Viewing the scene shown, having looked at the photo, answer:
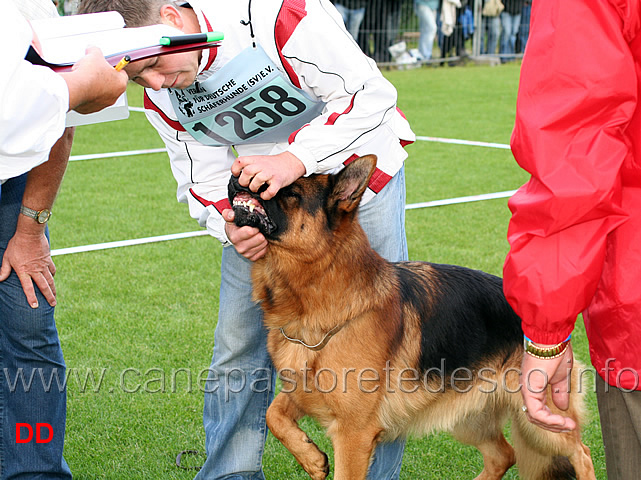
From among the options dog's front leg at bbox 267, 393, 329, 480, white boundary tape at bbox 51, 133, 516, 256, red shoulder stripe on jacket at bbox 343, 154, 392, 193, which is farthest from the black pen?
white boundary tape at bbox 51, 133, 516, 256

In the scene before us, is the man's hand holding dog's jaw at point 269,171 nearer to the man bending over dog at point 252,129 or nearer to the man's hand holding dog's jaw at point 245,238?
the man bending over dog at point 252,129

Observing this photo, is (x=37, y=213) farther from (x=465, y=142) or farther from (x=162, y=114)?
(x=465, y=142)

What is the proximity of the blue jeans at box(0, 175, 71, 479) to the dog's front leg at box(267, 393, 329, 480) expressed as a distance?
905 millimetres

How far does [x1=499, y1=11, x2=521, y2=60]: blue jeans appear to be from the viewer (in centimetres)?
2094

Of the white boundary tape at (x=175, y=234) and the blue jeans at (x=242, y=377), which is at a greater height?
the blue jeans at (x=242, y=377)

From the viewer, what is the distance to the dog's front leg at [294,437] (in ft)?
9.47

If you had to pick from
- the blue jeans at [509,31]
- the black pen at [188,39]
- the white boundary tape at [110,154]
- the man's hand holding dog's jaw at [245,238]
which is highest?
the black pen at [188,39]

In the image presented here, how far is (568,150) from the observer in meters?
1.47

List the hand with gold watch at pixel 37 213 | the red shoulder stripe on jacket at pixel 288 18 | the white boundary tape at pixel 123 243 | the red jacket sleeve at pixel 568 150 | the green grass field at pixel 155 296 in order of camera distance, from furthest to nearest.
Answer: the white boundary tape at pixel 123 243, the green grass field at pixel 155 296, the hand with gold watch at pixel 37 213, the red shoulder stripe on jacket at pixel 288 18, the red jacket sleeve at pixel 568 150

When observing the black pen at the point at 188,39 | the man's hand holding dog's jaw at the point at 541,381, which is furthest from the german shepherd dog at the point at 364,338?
the man's hand holding dog's jaw at the point at 541,381

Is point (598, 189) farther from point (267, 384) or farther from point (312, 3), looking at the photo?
point (267, 384)

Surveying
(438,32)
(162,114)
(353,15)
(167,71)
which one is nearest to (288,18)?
(167,71)

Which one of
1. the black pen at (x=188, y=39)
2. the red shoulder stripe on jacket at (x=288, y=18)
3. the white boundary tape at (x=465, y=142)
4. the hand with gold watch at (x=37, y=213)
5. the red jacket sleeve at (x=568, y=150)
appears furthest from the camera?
the white boundary tape at (x=465, y=142)

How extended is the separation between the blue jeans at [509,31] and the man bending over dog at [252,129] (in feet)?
63.5
